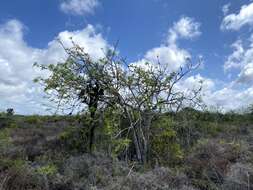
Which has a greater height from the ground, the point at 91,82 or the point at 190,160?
the point at 91,82

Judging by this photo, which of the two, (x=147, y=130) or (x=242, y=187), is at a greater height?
(x=147, y=130)

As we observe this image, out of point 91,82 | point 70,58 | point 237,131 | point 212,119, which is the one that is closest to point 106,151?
point 91,82

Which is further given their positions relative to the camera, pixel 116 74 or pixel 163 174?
pixel 116 74

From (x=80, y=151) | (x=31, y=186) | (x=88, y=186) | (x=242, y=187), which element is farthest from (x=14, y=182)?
(x=242, y=187)

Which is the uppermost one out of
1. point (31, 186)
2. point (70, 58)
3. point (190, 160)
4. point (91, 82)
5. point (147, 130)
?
point (70, 58)

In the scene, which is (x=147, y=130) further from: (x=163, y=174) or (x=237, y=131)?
(x=237, y=131)

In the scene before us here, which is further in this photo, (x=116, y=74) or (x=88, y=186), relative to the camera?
(x=116, y=74)

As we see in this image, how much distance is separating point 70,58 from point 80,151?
2696 millimetres

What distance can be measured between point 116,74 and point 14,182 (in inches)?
153

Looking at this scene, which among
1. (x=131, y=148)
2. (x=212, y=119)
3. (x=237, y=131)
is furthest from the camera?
(x=212, y=119)

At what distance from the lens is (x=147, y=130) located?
862cm

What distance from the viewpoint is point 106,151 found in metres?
8.41

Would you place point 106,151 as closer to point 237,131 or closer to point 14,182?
point 14,182

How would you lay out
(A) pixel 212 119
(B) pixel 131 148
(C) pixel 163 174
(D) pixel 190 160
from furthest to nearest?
1. (A) pixel 212 119
2. (B) pixel 131 148
3. (D) pixel 190 160
4. (C) pixel 163 174
